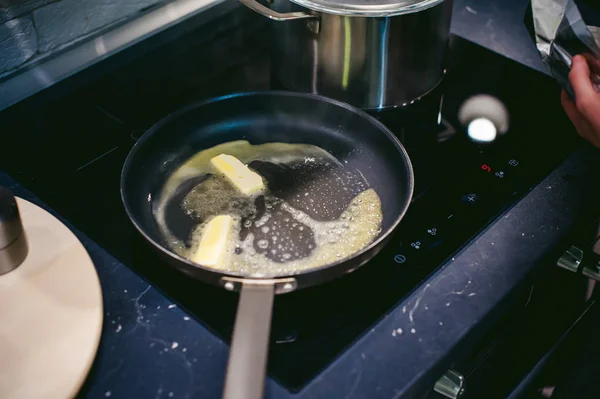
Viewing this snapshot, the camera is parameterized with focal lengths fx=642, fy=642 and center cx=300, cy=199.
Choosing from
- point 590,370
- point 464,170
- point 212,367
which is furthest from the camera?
point 590,370

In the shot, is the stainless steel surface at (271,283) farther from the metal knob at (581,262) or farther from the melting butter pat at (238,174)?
the metal knob at (581,262)

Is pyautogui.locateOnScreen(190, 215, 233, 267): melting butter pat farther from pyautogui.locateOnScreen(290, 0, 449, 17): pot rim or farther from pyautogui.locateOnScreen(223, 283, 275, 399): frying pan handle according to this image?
pyautogui.locateOnScreen(290, 0, 449, 17): pot rim

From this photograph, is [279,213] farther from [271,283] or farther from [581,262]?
[581,262]

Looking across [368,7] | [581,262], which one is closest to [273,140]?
[368,7]

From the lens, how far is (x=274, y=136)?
888mm

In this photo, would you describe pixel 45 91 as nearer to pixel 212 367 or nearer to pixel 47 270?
Result: pixel 47 270

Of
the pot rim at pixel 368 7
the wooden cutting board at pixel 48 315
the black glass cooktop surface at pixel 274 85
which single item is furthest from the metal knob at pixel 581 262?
the wooden cutting board at pixel 48 315

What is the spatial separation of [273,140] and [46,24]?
362mm

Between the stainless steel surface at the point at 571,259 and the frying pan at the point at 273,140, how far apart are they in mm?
241

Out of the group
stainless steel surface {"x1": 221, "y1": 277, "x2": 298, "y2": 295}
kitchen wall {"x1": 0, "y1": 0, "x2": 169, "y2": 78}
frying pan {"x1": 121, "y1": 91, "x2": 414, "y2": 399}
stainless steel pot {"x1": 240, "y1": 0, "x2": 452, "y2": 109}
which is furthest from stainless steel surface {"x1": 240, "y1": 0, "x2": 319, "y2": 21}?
stainless steel surface {"x1": 221, "y1": 277, "x2": 298, "y2": 295}

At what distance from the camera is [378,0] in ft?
2.73

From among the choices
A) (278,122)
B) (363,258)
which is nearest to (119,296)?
(363,258)

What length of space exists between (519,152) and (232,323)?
1.50 ft

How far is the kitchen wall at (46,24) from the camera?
865 mm
